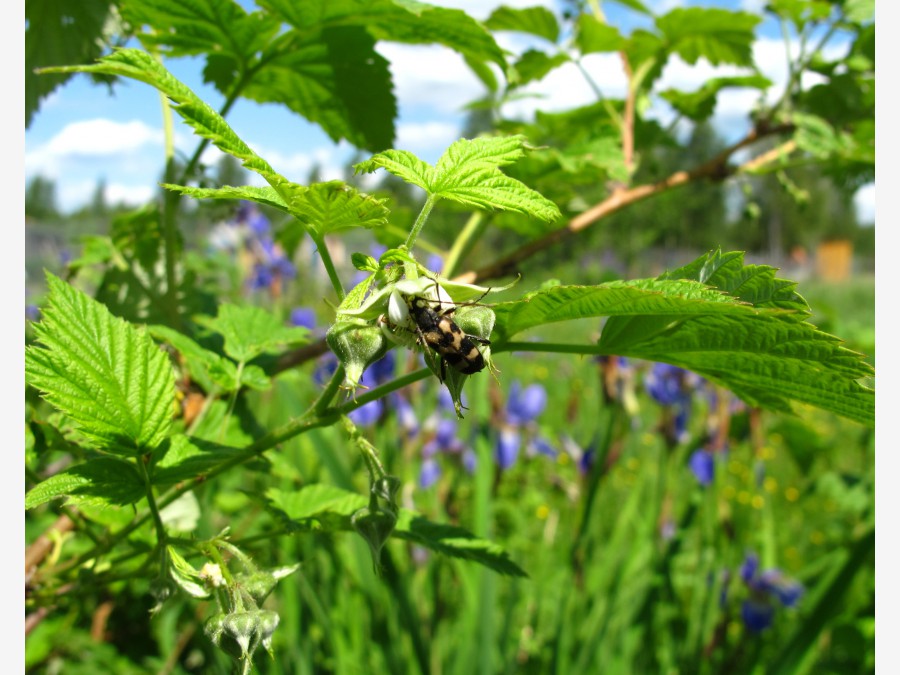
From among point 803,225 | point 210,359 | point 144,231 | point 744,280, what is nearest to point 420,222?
point 744,280

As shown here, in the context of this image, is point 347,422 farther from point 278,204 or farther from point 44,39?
point 44,39

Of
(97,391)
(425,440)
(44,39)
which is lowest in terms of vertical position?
(425,440)

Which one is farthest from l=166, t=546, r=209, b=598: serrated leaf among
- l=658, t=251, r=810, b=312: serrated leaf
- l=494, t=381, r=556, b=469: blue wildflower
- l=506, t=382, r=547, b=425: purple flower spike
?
l=506, t=382, r=547, b=425: purple flower spike

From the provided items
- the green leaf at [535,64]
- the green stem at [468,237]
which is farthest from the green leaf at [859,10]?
the green stem at [468,237]

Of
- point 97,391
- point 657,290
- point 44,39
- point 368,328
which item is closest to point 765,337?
point 657,290

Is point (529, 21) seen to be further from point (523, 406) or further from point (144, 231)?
point (523, 406)

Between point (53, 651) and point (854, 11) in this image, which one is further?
point (53, 651)
